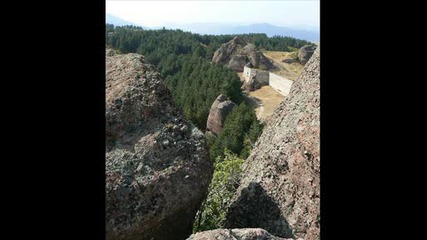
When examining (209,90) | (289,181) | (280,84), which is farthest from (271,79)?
(289,181)

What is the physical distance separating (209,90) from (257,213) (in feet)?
202

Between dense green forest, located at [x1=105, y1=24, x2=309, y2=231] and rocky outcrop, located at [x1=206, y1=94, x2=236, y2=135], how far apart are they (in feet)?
4.14

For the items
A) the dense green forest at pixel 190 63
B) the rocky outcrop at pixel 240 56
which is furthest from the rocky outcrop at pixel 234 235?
the rocky outcrop at pixel 240 56

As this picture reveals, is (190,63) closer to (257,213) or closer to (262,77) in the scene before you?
(262,77)

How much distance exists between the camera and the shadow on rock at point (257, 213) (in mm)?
6426

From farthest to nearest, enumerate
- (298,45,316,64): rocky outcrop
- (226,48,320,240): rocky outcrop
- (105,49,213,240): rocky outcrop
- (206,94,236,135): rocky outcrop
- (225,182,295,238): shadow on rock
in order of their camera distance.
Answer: (298,45,316,64): rocky outcrop < (206,94,236,135): rocky outcrop < (225,182,295,238): shadow on rock < (226,48,320,240): rocky outcrop < (105,49,213,240): rocky outcrop

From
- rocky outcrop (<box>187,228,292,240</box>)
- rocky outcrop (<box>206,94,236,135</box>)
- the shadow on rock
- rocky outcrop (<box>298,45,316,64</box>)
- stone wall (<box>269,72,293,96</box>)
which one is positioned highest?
rocky outcrop (<box>298,45,316,64</box>)

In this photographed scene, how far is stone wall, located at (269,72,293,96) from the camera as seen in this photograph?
70375mm

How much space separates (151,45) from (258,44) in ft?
95.7

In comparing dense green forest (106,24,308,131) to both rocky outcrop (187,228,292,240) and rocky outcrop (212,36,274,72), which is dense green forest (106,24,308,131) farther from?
rocky outcrop (187,228,292,240)

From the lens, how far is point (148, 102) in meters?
6.55

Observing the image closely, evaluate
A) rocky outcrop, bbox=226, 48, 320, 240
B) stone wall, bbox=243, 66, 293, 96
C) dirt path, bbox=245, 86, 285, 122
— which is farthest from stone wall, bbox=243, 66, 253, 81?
rocky outcrop, bbox=226, 48, 320, 240

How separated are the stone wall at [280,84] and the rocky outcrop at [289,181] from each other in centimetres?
6297
